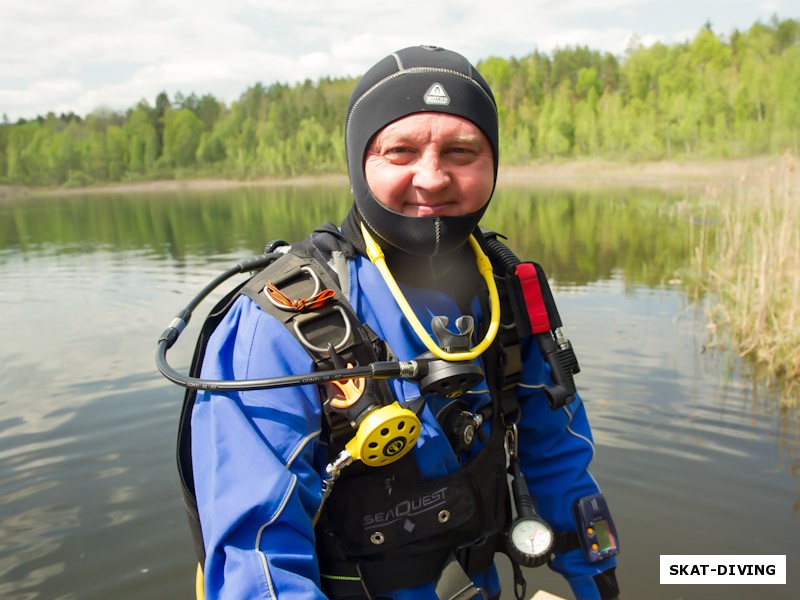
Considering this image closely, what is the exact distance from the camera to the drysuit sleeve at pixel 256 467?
1.32 m

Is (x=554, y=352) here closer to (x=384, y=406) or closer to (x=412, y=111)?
(x=384, y=406)

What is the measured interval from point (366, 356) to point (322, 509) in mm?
442

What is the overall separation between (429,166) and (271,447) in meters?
0.84

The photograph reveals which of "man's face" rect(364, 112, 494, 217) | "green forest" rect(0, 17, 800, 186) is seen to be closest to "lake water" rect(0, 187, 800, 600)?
"man's face" rect(364, 112, 494, 217)

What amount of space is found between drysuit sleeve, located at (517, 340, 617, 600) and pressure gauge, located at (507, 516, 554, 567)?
0.14m

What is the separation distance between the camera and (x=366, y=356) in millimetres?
1572

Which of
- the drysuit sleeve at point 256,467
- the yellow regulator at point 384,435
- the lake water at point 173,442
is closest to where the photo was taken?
the drysuit sleeve at point 256,467

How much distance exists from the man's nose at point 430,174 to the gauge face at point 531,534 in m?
1.11

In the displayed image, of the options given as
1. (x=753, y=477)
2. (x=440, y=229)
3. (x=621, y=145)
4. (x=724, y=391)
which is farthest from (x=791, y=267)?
(x=621, y=145)

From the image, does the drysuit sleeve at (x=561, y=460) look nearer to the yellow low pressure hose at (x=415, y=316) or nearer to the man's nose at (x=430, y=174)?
the yellow low pressure hose at (x=415, y=316)

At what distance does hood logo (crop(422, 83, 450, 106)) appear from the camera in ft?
5.52

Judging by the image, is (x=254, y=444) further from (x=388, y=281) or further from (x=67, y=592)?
(x=67, y=592)

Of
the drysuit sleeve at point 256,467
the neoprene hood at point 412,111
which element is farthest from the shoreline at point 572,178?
the drysuit sleeve at point 256,467

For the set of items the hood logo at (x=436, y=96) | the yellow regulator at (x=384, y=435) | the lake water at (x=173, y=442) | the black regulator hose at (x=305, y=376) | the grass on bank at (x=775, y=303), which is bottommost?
the lake water at (x=173, y=442)
